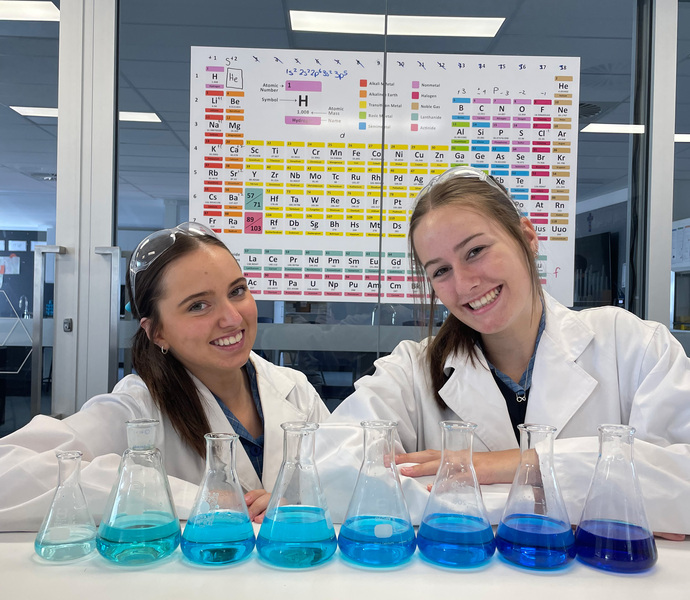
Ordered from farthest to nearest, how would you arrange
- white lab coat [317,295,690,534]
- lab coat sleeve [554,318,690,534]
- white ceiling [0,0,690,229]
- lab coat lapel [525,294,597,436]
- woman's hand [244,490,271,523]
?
white ceiling [0,0,690,229] → lab coat lapel [525,294,597,436] → white lab coat [317,295,690,534] → woman's hand [244,490,271,523] → lab coat sleeve [554,318,690,534]

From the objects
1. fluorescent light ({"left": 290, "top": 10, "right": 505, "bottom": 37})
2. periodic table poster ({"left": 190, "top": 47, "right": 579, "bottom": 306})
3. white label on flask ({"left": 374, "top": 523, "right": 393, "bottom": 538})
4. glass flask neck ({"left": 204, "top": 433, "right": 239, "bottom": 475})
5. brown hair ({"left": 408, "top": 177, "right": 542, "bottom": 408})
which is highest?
fluorescent light ({"left": 290, "top": 10, "right": 505, "bottom": 37})

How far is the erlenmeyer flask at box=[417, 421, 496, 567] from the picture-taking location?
0.76m

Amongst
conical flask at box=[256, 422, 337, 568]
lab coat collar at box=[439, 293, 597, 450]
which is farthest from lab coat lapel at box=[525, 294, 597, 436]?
conical flask at box=[256, 422, 337, 568]

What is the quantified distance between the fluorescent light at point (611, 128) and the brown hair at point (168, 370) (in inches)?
69.9

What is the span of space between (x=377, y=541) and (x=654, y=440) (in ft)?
2.70

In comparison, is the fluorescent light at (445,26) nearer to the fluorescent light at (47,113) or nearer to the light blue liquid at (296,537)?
the fluorescent light at (47,113)

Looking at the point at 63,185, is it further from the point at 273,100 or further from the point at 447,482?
the point at 447,482

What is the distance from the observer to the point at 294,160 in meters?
2.55

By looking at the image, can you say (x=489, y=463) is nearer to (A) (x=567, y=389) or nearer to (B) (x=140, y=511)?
(A) (x=567, y=389)

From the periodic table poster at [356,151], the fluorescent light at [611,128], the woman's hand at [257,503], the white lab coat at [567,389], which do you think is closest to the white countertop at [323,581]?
the woman's hand at [257,503]

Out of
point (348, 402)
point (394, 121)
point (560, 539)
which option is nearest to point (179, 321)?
point (348, 402)

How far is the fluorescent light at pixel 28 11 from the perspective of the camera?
253cm

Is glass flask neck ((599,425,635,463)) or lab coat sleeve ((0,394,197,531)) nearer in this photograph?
glass flask neck ((599,425,635,463))

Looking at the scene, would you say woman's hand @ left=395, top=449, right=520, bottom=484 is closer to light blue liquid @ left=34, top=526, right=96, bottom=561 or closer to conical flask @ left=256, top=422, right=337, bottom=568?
conical flask @ left=256, top=422, right=337, bottom=568
